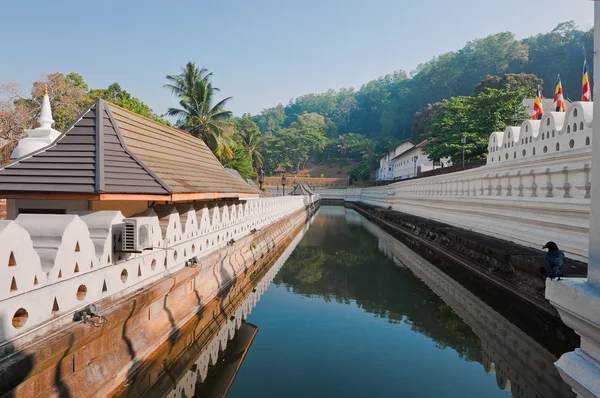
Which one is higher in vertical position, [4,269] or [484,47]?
[484,47]

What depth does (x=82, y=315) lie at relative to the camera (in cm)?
368

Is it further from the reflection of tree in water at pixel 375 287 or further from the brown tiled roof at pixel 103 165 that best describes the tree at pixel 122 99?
the brown tiled roof at pixel 103 165

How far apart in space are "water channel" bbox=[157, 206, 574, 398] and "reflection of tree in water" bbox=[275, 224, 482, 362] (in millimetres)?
35

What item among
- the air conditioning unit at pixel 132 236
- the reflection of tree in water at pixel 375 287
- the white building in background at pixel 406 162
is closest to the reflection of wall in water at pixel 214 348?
the reflection of tree in water at pixel 375 287

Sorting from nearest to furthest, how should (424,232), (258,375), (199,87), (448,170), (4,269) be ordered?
(4,269), (258,375), (424,232), (448,170), (199,87)

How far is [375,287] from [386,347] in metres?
4.31

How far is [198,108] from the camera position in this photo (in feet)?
90.2

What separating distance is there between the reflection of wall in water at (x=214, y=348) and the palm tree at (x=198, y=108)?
18.6 meters

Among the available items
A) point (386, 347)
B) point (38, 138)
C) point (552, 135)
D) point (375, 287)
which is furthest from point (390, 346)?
point (38, 138)

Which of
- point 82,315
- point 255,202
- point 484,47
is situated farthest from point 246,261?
point 484,47

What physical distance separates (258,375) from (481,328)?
4.66m

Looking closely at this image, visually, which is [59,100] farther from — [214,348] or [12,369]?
[12,369]

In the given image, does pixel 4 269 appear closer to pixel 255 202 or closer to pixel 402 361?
pixel 402 361

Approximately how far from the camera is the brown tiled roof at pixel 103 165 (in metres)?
4.66
